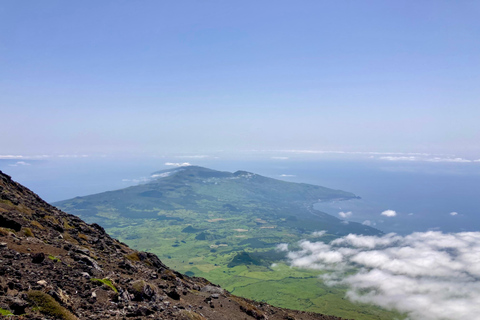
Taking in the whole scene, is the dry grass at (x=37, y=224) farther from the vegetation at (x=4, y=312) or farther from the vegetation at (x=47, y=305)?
the vegetation at (x=4, y=312)

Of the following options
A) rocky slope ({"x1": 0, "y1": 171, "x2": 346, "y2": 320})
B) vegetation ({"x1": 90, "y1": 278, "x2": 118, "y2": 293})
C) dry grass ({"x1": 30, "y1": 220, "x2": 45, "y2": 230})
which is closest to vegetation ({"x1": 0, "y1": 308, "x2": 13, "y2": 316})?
rocky slope ({"x1": 0, "y1": 171, "x2": 346, "y2": 320})

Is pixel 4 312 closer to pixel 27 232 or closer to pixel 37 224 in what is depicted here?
pixel 27 232

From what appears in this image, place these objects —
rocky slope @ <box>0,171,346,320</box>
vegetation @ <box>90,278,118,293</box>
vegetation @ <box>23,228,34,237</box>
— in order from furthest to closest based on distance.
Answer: vegetation @ <box>23,228,34,237</box>
vegetation @ <box>90,278,118,293</box>
rocky slope @ <box>0,171,346,320</box>

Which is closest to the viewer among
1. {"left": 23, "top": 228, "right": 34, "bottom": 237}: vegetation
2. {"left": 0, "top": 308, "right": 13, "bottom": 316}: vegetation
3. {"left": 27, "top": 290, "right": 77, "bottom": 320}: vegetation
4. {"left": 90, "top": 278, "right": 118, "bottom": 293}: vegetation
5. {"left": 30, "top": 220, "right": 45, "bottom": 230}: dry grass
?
{"left": 0, "top": 308, "right": 13, "bottom": 316}: vegetation

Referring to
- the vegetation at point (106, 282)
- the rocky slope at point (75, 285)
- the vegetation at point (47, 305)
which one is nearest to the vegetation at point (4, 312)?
the rocky slope at point (75, 285)

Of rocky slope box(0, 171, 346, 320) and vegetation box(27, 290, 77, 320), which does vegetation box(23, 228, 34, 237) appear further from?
vegetation box(27, 290, 77, 320)

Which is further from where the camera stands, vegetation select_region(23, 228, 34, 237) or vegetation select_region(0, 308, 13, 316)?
vegetation select_region(23, 228, 34, 237)

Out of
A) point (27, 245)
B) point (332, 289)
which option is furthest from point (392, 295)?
point (27, 245)

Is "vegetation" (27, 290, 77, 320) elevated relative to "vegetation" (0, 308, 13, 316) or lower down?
lower down
